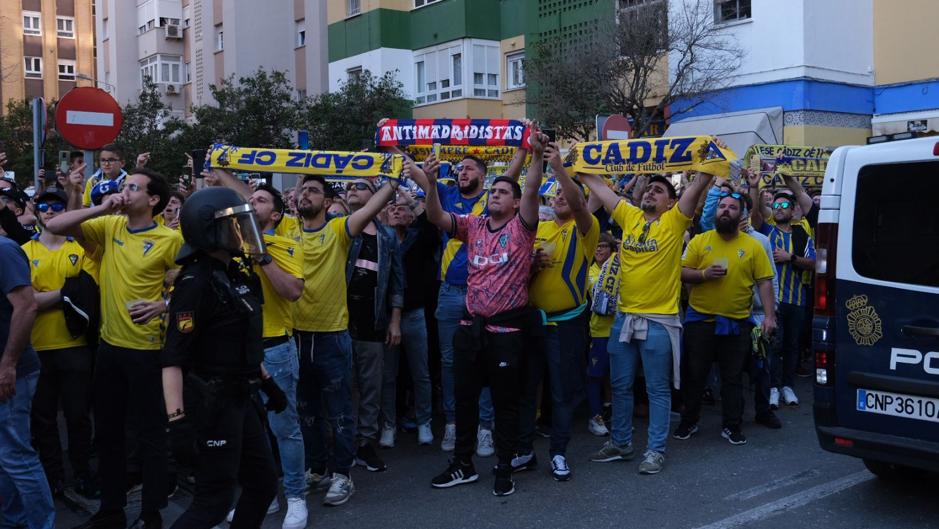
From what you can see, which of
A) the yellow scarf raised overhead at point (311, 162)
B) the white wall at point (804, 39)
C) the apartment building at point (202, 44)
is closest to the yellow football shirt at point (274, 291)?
the yellow scarf raised overhead at point (311, 162)

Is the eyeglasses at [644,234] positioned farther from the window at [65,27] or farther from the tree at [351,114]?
the window at [65,27]

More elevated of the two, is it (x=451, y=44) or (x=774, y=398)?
(x=451, y=44)

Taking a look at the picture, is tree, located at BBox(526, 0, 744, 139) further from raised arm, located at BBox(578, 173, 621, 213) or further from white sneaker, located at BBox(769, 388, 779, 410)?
raised arm, located at BBox(578, 173, 621, 213)

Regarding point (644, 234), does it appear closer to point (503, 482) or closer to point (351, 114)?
point (503, 482)

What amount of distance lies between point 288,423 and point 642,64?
17330 mm

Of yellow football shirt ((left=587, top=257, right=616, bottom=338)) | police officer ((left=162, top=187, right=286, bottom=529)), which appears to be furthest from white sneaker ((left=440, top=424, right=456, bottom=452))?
police officer ((left=162, top=187, right=286, bottom=529))

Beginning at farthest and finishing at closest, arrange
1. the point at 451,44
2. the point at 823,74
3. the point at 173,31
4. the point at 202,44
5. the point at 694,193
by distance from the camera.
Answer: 1. the point at 173,31
2. the point at 202,44
3. the point at 451,44
4. the point at 823,74
5. the point at 694,193

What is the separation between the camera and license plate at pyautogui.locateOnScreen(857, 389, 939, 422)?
507 centimetres

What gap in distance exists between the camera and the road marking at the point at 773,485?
5977 mm

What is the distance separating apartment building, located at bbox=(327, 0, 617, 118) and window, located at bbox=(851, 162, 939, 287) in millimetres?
20567

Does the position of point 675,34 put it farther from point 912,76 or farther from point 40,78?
point 40,78

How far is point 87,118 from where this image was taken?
8070 mm

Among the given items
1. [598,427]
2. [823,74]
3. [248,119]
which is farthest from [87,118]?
[823,74]

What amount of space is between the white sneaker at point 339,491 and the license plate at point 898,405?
3.19m
